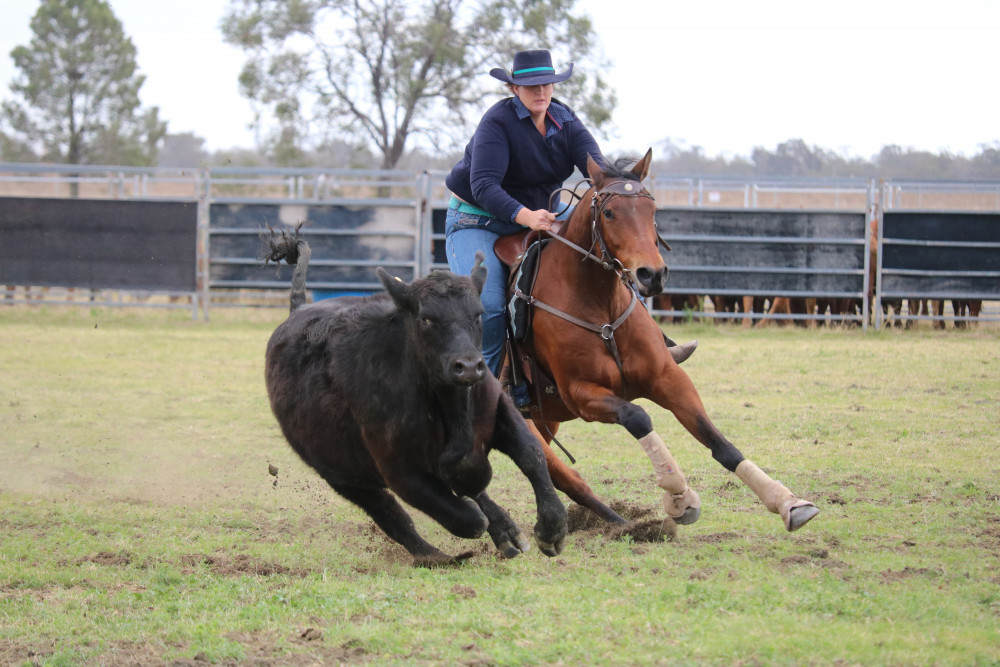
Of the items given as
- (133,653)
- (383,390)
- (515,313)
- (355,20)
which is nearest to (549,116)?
(515,313)

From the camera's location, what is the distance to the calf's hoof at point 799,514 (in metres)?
4.80

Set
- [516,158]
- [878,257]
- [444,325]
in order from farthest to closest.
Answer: [878,257]
[516,158]
[444,325]

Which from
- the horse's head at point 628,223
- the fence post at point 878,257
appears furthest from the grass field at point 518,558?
the fence post at point 878,257

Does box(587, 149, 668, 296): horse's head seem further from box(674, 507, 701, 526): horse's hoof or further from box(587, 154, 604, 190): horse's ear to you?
box(674, 507, 701, 526): horse's hoof

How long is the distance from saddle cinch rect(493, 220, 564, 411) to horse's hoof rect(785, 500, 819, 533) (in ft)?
5.59

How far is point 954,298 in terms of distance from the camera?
51.2 feet

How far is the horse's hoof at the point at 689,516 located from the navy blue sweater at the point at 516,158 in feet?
6.29

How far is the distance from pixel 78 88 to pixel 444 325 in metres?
29.8

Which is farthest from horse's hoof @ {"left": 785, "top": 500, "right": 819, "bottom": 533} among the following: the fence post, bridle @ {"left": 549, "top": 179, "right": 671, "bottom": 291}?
the fence post

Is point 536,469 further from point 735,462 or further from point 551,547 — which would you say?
point 735,462

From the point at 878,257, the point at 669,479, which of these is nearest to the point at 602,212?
the point at 669,479

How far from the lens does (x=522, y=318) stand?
19.7 ft

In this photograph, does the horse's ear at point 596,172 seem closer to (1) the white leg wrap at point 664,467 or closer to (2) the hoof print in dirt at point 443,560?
(1) the white leg wrap at point 664,467

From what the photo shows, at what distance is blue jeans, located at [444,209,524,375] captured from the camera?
20.2 ft
